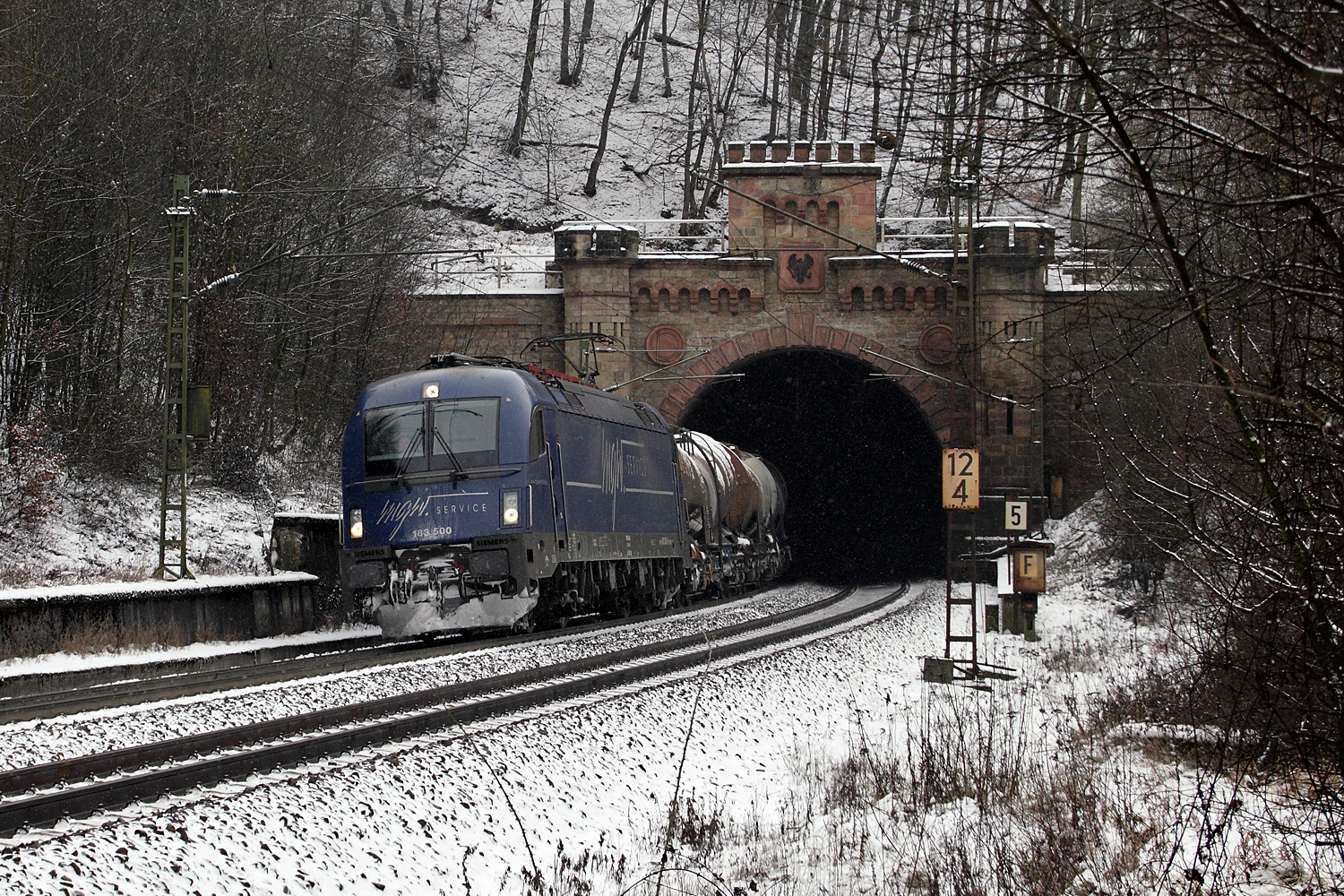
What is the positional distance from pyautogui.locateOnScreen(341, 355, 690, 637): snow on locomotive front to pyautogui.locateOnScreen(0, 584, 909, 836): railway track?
2.28 meters

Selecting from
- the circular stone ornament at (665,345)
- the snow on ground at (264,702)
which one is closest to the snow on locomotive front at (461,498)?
the snow on ground at (264,702)

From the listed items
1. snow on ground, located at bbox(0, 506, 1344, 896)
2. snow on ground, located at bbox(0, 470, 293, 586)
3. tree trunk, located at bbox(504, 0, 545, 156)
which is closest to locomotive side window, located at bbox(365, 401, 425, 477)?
snow on ground, located at bbox(0, 470, 293, 586)

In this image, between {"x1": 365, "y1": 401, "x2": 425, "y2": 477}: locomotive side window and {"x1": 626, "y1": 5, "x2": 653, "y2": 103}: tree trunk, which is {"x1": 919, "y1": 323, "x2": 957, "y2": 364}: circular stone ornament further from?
{"x1": 626, "y1": 5, "x2": 653, "y2": 103}: tree trunk

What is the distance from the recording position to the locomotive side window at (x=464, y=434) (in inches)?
628

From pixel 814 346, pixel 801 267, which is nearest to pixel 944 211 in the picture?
pixel 801 267

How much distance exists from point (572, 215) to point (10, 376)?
38458 millimetres

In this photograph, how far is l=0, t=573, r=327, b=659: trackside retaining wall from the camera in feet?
45.8

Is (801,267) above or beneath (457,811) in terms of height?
above

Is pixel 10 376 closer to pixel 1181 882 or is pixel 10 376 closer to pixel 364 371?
pixel 364 371

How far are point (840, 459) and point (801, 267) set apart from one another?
52.1ft

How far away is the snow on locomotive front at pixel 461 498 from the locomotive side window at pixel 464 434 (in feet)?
0.04

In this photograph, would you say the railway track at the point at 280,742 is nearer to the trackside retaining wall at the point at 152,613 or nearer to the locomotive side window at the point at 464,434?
the locomotive side window at the point at 464,434

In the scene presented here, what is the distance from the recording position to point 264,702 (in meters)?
10.2

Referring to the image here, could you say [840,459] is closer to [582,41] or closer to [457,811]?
[582,41]
